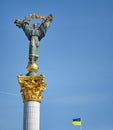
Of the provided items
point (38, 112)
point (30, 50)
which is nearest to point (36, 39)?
point (30, 50)

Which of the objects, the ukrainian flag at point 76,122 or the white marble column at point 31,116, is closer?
the white marble column at point 31,116

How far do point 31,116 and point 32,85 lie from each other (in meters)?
2.56

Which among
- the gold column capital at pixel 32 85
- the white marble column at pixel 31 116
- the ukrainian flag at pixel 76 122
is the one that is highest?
the gold column capital at pixel 32 85

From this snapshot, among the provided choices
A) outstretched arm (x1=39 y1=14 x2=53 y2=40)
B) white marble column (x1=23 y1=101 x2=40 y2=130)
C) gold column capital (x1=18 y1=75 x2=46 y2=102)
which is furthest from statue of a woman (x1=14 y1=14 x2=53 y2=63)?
white marble column (x1=23 y1=101 x2=40 y2=130)

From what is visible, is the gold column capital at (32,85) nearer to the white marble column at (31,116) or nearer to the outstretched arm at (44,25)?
the white marble column at (31,116)

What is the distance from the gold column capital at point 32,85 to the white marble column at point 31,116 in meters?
0.74

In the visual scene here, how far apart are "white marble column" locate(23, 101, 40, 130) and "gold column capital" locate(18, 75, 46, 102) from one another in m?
0.74

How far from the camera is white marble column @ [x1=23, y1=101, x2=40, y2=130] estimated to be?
33281mm

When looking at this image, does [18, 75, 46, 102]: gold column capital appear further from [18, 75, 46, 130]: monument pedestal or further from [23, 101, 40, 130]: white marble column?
[23, 101, 40, 130]: white marble column

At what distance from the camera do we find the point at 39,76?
34.8 meters

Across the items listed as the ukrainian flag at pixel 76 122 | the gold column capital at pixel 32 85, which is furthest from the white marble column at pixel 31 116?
the ukrainian flag at pixel 76 122

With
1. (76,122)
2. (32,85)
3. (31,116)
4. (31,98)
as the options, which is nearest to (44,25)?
(32,85)

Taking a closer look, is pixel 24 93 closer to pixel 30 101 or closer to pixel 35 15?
pixel 30 101

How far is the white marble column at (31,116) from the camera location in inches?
1310
